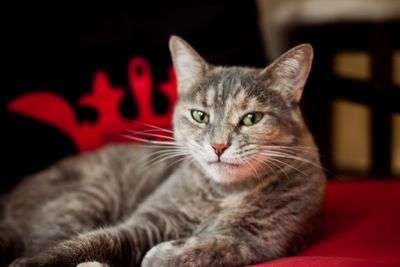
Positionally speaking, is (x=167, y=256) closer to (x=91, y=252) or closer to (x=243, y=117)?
(x=91, y=252)

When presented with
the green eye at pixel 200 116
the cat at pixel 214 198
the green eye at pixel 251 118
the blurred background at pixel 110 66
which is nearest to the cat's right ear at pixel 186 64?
the cat at pixel 214 198

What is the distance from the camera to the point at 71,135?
1.81 metres

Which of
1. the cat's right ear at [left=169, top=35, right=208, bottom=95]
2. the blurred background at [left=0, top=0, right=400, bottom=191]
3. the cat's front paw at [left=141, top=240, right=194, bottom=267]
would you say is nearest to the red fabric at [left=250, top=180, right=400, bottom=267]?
the cat's front paw at [left=141, top=240, right=194, bottom=267]

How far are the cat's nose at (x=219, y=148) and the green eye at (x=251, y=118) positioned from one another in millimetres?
109

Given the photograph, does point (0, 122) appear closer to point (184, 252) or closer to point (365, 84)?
point (184, 252)

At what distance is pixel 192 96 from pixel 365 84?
636 mm

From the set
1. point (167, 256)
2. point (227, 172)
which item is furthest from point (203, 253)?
point (227, 172)

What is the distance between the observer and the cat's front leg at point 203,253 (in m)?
1.19

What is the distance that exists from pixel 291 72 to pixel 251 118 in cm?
17

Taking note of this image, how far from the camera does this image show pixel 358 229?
144 centimetres

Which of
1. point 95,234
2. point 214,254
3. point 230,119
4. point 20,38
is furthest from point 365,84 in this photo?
point 20,38

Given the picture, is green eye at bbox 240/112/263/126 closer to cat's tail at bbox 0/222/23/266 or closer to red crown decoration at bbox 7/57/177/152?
red crown decoration at bbox 7/57/177/152

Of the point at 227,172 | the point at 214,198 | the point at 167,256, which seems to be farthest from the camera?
the point at 214,198

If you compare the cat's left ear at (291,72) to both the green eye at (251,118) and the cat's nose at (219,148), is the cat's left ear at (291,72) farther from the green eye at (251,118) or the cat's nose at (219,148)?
the cat's nose at (219,148)
